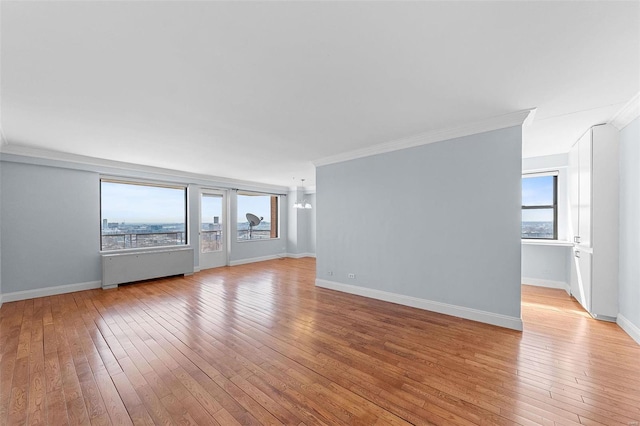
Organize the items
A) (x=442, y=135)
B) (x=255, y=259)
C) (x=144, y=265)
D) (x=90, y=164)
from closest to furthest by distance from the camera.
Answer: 1. (x=442, y=135)
2. (x=90, y=164)
3. (x=144, y=265)
4. (x=255, y=259)

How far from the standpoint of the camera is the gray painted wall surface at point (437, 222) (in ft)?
10.5

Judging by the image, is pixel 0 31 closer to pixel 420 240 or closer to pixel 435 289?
pixel 420 240

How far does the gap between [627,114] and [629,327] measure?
253cm

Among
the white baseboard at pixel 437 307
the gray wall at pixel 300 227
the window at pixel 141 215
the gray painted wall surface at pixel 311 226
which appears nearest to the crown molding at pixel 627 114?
the white baseboard at pixel 437 307

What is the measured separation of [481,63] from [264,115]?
2215 millimetres

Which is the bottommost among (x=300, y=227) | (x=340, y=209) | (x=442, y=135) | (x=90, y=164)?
(x=300, y=227)

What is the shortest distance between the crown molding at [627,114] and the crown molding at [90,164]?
25.5 feet

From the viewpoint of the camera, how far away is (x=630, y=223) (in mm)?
3004

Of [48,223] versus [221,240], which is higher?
[48,223]

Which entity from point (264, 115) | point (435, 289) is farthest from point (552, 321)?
point (264, 115)

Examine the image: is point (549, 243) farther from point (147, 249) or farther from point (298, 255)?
point (147, 249)

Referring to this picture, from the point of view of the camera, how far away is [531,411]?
1767 millimetres

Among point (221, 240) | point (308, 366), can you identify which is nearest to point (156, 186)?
point (221, 240)


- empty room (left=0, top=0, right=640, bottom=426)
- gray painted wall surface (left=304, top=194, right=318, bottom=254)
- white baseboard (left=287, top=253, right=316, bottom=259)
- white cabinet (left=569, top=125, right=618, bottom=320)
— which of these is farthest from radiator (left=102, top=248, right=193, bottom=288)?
white cabinet (left=569, top=125, right=618, bottom=320)
